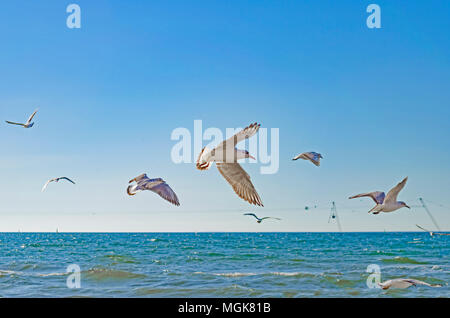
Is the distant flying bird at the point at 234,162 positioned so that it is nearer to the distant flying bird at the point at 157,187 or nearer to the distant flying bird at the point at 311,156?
the distant flying bird at the point at 157,187

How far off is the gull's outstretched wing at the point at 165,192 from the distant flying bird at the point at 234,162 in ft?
3.23

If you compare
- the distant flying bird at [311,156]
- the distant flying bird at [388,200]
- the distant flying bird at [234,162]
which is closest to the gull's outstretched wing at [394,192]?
the distant flying bird at [388,200]

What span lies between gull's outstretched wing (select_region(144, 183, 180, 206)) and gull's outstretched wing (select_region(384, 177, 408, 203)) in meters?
4.31

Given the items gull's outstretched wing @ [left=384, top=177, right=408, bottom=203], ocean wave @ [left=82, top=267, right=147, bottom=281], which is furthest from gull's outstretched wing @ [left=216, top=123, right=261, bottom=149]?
ocean wave @ [left=82, top=267, right=147, bottom=281]

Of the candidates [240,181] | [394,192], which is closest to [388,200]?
[394,192]

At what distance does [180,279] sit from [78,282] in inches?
140

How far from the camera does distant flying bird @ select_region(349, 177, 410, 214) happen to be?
9305 millimetres

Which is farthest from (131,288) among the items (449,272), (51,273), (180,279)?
(449,272)

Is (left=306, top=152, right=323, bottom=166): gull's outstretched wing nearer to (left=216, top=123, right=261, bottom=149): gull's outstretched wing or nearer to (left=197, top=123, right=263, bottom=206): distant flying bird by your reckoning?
(left=197, top=123, right=263, bottom=206): distant flying bird

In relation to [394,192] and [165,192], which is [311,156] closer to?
[394,192]

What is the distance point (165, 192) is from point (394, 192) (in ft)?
15.1

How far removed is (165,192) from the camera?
8.10 meters

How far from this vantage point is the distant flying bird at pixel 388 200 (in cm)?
930
